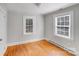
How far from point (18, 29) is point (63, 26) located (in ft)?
2.57

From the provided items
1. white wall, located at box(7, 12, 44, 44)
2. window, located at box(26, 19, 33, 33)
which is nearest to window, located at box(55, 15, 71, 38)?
white wall, located at box(7, 12, 44, 44)

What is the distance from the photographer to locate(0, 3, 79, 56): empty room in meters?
1.26

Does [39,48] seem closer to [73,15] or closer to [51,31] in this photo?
[51,31]

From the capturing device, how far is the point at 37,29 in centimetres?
139

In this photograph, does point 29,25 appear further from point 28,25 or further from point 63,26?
point 63,26

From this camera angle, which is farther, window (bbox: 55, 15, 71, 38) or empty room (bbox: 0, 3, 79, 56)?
window (bbox: 55, 15, 71, 38)

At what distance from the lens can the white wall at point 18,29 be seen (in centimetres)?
131

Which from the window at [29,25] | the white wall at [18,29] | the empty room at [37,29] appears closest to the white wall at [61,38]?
the empty room at [37,29]

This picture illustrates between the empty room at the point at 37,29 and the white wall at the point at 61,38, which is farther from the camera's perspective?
the white wall at the point at 61,38

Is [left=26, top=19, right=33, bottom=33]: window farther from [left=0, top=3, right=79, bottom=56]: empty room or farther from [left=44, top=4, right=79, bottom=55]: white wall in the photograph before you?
[left=44, top=4, right=79, bottom=55]: white wall

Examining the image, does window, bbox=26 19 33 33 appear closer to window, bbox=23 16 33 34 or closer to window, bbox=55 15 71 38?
window, bbox=23 16 33 34

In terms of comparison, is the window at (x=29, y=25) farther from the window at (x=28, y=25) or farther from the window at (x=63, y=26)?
the window at (x=63, y=26)

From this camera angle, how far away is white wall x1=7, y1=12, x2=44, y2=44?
1.31 m

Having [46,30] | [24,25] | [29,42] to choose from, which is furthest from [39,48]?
[24,25]
